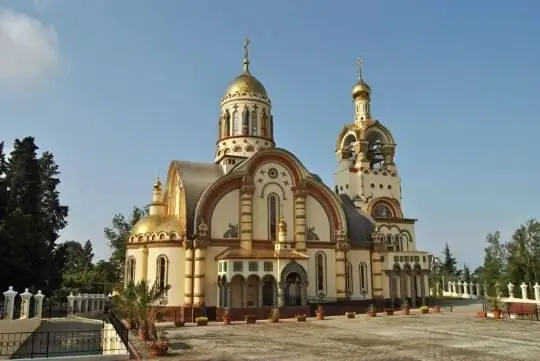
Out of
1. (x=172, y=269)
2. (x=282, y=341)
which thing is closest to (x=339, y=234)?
(x=172, y=269)

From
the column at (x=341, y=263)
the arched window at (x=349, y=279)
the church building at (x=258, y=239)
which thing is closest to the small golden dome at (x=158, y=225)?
the church building at (x=258, y=239)

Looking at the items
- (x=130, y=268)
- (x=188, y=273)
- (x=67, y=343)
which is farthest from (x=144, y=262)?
(x=67, y=343)

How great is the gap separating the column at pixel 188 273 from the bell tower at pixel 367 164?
46.6 feet

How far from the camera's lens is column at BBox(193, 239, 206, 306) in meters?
26.1

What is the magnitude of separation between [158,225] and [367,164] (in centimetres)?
1802

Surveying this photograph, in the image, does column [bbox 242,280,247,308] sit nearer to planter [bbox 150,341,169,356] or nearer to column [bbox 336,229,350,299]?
column [bbox 336,229,350,299]

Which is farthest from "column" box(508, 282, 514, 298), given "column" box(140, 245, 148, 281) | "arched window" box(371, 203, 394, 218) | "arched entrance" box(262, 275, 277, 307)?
"column" box(140, 245, 148, 281)

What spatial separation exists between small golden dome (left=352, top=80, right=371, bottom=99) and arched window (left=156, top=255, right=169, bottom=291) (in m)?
23.6

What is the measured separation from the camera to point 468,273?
222 feet

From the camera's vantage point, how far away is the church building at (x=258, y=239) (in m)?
26.6

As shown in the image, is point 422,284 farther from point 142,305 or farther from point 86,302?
point 86,302

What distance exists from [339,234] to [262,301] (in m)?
6.61

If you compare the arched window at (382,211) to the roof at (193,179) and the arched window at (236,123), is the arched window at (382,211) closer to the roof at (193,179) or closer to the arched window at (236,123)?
the arched window at (236,123)

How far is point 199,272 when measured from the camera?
86.1 ft
